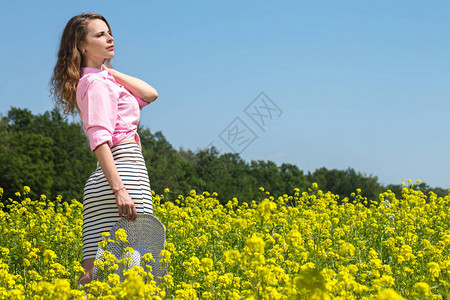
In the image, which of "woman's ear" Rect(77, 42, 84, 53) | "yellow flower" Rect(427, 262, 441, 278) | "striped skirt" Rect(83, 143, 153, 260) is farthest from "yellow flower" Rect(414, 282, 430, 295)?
"woman's ear" Rect(77, 42, 84, 53)

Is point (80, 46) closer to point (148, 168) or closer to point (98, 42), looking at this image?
point (98, 42)

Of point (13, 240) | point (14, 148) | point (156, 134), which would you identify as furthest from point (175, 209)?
point (156, 134)

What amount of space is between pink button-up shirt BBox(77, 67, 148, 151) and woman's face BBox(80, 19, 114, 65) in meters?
0.11

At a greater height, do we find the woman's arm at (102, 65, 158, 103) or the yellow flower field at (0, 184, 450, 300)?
the woman's arm at (102, 65, 158, 103)

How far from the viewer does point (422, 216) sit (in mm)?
7520

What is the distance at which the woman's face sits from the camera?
3590mm

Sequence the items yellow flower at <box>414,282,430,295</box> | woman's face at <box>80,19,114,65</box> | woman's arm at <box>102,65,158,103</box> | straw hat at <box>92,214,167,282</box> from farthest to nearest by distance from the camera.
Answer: woman's arm at <box>102,65,158,103</box>
woman's face at <box>80,19,114,65</box>
straw hat at <box>92,214,167,282</box>
yellow flower at <box>414,282,430,295</box>

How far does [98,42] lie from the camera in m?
3.59

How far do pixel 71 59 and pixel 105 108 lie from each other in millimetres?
523

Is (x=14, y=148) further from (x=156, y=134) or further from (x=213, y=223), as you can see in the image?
(x=213, y=223)

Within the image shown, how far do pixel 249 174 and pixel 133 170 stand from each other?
51514 mm

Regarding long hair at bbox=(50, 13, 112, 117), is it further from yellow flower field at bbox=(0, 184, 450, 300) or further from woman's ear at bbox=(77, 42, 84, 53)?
yellow flower field at bbox=(0, 184, 450, 300)

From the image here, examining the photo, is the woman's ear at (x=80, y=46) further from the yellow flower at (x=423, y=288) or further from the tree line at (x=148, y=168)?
the tree line at (x=148, y=168)

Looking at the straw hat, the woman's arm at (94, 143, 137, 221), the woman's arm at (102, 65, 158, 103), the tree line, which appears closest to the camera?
the woman's arm at (94, 143, 137, 221)
